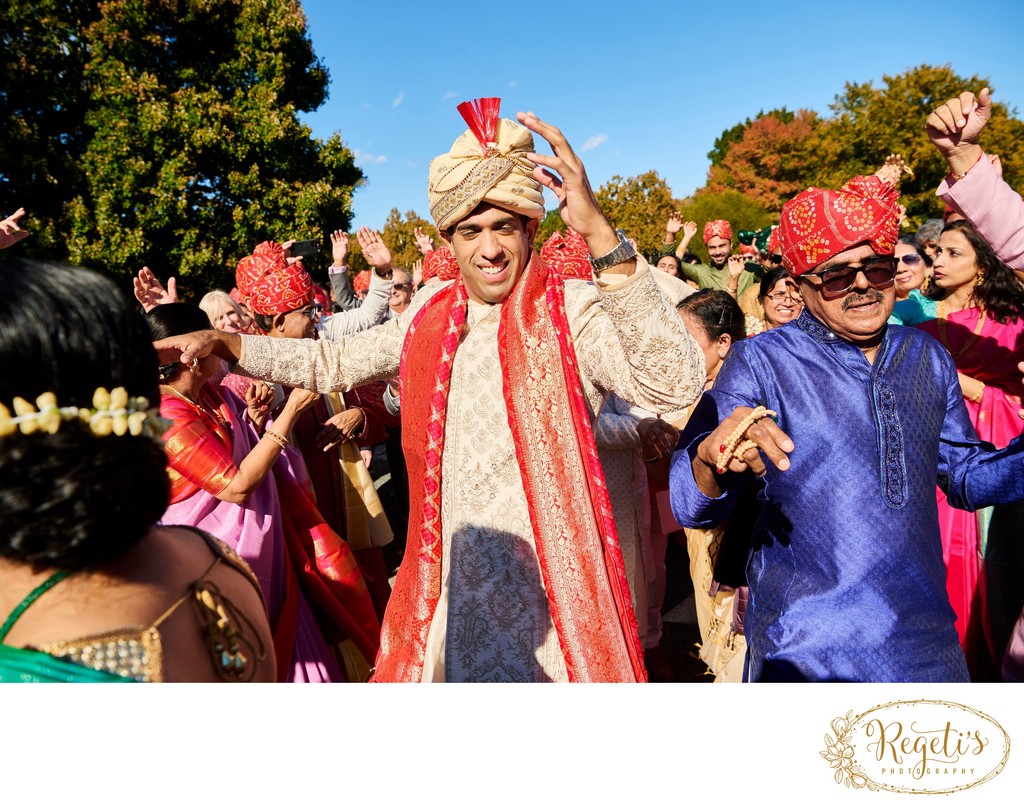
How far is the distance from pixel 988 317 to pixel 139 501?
402 centimetres

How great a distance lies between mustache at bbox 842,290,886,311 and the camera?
A: 2.14 meters

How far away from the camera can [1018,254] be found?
8.15 ft

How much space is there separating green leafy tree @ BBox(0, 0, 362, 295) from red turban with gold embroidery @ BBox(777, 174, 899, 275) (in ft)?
52.2

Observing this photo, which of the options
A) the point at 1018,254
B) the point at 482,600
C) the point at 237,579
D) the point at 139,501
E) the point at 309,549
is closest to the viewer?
the point at 139,501

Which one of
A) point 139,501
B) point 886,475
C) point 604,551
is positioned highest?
point 139,501

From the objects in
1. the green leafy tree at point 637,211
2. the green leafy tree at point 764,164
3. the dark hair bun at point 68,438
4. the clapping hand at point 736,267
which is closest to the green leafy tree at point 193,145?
the green leafy tree at point 637,211

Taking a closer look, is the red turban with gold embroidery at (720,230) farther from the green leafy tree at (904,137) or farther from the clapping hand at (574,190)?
the green leafy tree at (904,137)

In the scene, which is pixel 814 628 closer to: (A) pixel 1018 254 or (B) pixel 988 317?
(A) pixel 1018 254

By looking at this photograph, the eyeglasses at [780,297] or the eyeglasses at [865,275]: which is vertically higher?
the eyeglasses at [780,297]

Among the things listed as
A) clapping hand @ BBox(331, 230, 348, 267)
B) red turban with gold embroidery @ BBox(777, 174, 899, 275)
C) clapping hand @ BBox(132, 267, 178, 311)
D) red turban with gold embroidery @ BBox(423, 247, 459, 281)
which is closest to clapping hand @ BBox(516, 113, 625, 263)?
red turban with gold embroidery @ BBox(777, 174, 899, 275)

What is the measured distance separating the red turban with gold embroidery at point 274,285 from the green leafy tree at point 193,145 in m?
13.4

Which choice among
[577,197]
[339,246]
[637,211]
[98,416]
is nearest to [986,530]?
[577,197]

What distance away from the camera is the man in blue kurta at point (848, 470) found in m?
1.99
